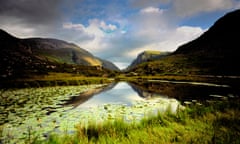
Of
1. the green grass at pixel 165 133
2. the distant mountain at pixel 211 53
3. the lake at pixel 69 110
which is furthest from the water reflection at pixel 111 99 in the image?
the distant mountain at pixel 211 53

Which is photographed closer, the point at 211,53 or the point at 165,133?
the point at 165,133

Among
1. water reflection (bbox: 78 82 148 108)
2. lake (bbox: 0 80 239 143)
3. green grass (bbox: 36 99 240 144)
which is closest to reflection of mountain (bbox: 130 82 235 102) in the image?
lake (bbox: 0 80 239 143)

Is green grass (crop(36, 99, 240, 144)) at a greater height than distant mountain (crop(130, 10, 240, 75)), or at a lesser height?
lesser

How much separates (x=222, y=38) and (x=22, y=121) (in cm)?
19854

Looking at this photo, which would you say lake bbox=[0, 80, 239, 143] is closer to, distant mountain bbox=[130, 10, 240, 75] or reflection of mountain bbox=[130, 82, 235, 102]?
reflection of mountain bbox=[130, 82, 235, 102]

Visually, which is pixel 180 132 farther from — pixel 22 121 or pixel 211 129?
pixel 22 121

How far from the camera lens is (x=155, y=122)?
30.9 feet

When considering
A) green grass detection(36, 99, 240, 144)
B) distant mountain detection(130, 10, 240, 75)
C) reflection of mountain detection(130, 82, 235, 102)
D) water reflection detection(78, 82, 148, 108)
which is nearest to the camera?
green grass detection(36, 99, 240, 144)

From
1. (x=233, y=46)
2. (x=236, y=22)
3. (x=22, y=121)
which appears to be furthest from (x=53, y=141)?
(x=236, y=22)

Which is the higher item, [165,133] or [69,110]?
[165,133]

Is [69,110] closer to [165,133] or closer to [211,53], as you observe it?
[165,133]

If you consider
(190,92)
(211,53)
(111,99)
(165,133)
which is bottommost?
(111,99)

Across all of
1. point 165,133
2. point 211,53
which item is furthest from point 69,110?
point 211,53

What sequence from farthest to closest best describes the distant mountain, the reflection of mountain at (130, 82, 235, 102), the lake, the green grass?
the distant mountain < the reflection of mountain at (130, 82, 235, 102) < the lake < the green grass
